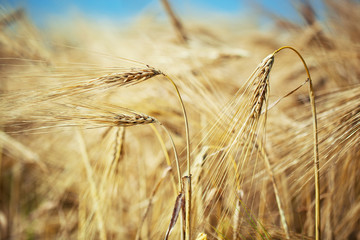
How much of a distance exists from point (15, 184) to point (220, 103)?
1.26 m

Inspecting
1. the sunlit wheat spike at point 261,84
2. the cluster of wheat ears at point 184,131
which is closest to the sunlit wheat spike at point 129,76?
the cluster of wheat ears at point 184,131

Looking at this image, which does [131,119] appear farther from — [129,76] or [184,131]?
[184,131]

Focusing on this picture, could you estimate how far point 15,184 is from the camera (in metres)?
1.36

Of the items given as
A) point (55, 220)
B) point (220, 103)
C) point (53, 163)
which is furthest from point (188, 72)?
point (55, 220)

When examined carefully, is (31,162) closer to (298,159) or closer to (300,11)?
(298,159)

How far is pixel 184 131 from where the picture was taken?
3.36ft

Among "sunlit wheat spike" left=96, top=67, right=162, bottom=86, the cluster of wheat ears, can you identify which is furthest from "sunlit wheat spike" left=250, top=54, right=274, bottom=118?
"sunlit wheat spike" left=96, top=67, right=162, bottom=86

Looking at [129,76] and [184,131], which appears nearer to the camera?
[129,76]

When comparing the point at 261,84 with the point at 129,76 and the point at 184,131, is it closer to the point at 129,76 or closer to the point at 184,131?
the point at 129,76

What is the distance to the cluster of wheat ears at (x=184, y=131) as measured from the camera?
0.46 m

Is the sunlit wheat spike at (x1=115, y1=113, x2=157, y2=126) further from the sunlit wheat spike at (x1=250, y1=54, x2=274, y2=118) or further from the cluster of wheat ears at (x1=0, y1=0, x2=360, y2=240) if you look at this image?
the sunlit wheat spike at (x1=250, y1=54, x2=274, y2=118)

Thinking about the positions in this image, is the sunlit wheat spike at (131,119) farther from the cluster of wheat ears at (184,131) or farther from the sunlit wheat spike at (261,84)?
the sunlit wheat spike at (261,84)

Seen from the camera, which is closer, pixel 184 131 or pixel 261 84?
pixel 261 84

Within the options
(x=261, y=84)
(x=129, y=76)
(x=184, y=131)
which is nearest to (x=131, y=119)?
(x=129, y=76)
